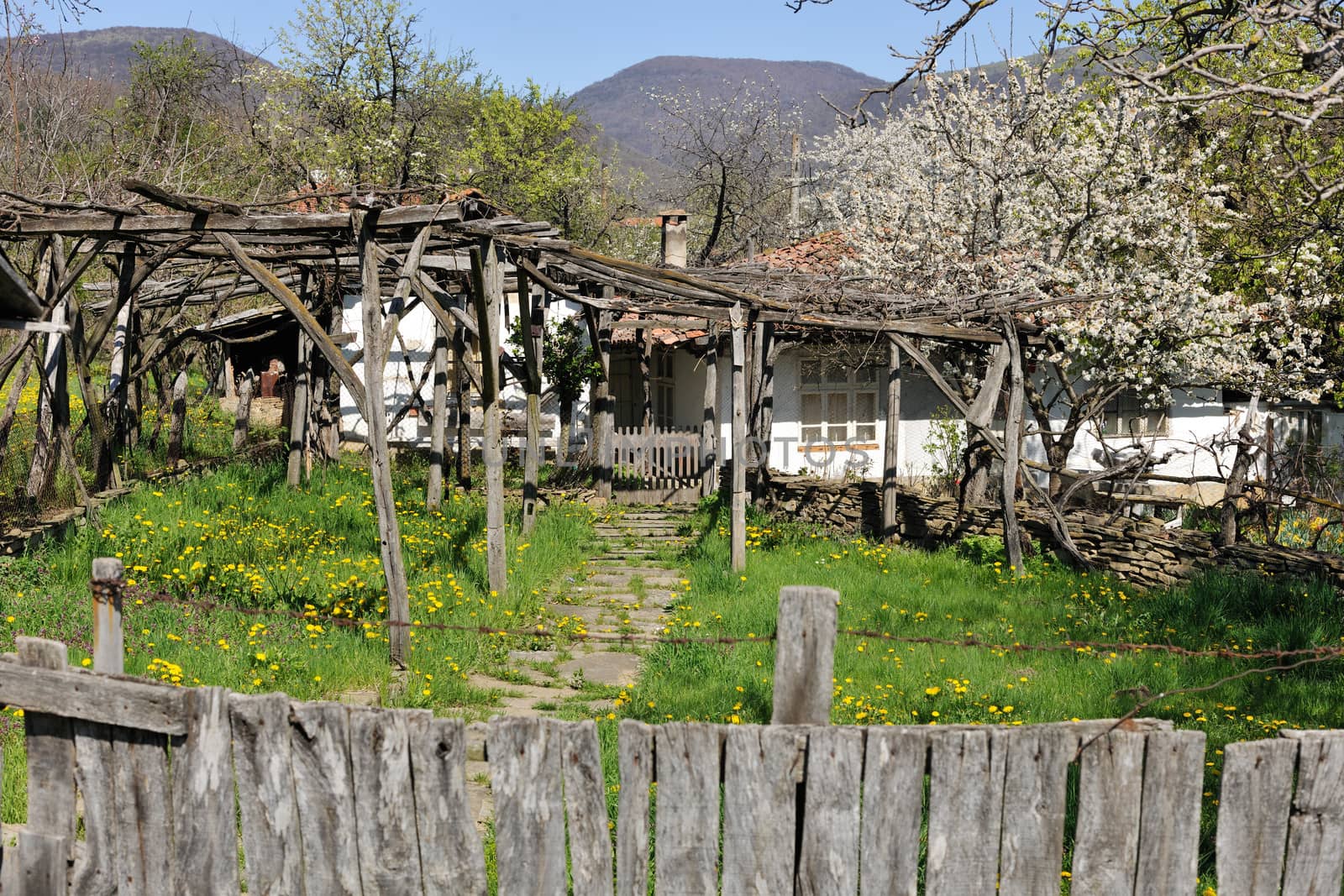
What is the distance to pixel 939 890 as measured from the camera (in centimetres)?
328

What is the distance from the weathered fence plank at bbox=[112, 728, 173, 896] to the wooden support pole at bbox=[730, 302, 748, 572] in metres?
7.53

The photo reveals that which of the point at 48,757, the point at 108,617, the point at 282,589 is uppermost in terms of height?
the point at 108,617

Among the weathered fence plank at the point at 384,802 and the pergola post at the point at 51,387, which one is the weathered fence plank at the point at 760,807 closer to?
the weathered fence plank at the point at 384,802

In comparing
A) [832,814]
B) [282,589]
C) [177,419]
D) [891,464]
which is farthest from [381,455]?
[177,419]

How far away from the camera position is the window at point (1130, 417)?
19594mm

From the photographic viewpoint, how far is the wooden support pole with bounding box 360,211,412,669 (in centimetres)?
715

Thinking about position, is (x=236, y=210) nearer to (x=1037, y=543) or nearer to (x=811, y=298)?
(x=811, y=298)

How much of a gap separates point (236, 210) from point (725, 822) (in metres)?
6.47

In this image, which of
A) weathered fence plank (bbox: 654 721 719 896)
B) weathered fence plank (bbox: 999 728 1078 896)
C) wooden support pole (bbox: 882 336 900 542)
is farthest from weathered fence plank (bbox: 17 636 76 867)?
wooden support pole (bbox: 882 336 900 542)

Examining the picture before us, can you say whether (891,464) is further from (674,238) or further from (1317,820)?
(1317,820)

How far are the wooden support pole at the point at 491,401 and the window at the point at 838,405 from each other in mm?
11483

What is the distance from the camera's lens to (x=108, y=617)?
3.66m

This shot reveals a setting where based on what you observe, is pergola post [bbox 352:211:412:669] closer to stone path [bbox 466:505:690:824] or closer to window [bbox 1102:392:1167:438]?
Answer: stone path [bbox 466:505:690:824]

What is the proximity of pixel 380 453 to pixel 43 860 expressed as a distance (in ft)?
13.7
